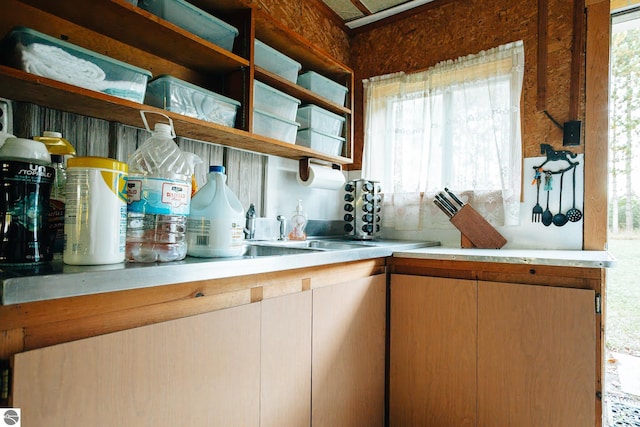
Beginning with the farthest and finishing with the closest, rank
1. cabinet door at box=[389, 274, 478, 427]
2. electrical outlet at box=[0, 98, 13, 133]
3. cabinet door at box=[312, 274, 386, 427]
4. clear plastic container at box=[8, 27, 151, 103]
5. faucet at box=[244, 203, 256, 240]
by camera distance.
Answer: faucet at box=[244, 203, 256, 240] → cabinet door at box=[389, 274, 478, 427] → cabinet door at box=[312, 274, 386, 427] → electrical outlet at box=[0, 98, 13, 133] → clear plastic container at box=[8, 27, 151, 103]

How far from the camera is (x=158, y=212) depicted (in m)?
1.02

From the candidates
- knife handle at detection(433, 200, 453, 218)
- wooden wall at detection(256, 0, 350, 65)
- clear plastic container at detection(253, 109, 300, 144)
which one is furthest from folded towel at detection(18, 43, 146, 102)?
knife handle at detection(433, 200, 453, 218)

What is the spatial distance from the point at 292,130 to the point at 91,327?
4.80 feet

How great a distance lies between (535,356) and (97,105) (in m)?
1.93

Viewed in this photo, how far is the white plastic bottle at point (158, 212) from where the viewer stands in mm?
1005

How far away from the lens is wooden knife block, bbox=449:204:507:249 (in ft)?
7.20

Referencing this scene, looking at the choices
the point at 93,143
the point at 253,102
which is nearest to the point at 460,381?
the point at 253,102

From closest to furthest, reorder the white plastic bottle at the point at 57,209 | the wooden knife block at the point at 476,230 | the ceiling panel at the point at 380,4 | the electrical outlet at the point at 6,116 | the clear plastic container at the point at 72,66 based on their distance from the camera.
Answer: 1. the white plastic bottle at the point at 57,209
2. the clear plastic container at the point at 72,66
3. the electrical outlet at the point at 6,116
4. the wooden knife block at the point at 476,230
5. the ceiling panel at the point at 380,4

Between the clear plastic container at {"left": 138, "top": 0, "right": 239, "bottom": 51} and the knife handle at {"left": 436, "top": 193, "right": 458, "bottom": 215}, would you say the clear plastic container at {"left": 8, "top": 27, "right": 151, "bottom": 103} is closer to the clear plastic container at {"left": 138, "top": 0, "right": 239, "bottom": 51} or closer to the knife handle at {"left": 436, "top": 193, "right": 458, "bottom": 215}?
the clear plastic container at {"left": 138, "top": 0, "right": 239, "bottom": 51}

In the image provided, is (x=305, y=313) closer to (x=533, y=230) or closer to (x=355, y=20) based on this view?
(x=533, y=230)

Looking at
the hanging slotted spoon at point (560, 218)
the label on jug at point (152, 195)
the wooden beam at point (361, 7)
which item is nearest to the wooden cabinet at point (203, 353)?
the label on jug at point (152, 195)

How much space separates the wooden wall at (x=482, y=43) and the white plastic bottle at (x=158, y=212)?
194 centimetres

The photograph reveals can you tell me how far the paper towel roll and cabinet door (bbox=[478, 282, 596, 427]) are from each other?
113cm

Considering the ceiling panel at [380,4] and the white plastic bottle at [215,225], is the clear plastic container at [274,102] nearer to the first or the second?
the white plastic bottle at [215,225]
